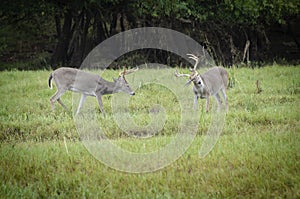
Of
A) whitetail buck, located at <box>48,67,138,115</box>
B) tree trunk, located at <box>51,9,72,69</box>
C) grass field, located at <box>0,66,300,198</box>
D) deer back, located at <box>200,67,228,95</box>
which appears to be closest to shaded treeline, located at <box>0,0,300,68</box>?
tree trunk, located at <box>51,9,72,69</box>

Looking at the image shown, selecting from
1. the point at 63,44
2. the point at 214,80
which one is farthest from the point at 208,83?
the point at 63,44

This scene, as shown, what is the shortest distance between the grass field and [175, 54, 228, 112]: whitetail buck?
0.40 meters

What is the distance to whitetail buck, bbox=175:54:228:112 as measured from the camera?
947cm

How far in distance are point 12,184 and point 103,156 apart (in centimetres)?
128

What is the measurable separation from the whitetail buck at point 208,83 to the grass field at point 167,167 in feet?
1.31

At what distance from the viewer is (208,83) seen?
32.2 ft

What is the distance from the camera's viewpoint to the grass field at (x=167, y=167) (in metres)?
5.61

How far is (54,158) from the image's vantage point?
6.72m

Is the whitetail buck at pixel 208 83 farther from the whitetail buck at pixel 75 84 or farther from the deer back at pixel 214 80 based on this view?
the whitetail buck at pixel 75 84

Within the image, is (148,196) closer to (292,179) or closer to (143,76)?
(292,179)

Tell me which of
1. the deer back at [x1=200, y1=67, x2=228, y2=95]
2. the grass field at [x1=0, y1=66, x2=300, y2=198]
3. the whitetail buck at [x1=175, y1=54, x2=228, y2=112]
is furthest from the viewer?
the deer back at [x1=200, y1=67, x2=228, y2=95]

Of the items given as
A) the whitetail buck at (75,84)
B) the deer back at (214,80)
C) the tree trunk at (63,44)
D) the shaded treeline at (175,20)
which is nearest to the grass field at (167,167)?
the whitetail buck at (75,84)

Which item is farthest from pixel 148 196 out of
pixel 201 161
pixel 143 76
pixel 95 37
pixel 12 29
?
pixel 12 29

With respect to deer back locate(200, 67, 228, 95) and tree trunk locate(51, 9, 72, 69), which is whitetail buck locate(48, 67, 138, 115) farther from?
tree trunk locate(51, 9, 72, 69)
